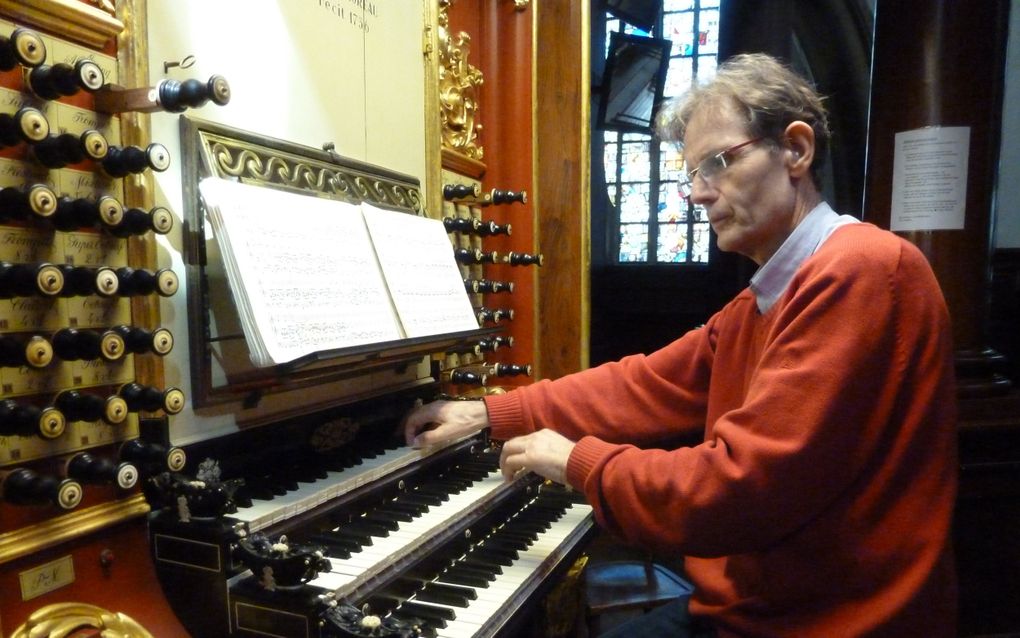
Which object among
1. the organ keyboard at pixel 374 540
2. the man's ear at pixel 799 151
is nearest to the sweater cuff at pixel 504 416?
the organ keyboard at pixel 374 540

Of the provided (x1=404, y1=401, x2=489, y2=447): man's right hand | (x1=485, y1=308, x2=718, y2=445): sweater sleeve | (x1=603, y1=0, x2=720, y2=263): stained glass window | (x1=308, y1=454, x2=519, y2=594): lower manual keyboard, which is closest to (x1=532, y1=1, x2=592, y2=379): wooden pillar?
(x1=485, y1=308, x2=718, y2=445): sweater sleeve

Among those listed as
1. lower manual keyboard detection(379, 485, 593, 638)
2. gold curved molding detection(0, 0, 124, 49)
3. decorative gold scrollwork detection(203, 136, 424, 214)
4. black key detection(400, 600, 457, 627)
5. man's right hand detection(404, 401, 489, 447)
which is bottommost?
lower manual keyboard detection(379, 485, 593, 638)

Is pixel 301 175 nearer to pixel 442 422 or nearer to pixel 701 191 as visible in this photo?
pixel 442 422

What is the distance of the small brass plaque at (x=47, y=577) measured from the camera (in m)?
1.09

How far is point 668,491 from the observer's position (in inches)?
52.9

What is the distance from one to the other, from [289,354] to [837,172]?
6.54 m

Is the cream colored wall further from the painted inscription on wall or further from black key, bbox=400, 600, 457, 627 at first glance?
black key, bbox=400, 600, 457, 627

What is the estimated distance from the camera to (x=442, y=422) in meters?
1.96

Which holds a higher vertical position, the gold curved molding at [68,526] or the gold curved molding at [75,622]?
the gold curved molding at [68,526]

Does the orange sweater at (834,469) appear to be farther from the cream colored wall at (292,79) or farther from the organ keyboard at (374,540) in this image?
the cream colored wall at (292,79)

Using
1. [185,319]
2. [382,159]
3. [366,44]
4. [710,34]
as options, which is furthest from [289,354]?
[710,34]

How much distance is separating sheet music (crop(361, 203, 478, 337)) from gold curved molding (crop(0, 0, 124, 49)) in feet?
2.24

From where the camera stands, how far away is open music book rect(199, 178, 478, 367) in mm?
1285

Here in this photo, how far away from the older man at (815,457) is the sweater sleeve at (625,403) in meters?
0.47
